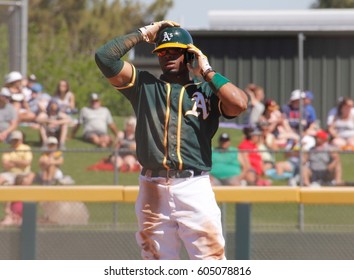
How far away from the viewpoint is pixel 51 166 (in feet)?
40.0

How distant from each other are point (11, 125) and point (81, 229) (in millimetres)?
3568

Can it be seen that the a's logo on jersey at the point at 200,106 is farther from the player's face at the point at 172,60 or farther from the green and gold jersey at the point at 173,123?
the player's face at the point at 172,60

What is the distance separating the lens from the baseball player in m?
6.77

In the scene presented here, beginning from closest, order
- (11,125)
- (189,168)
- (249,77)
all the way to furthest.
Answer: (189,168), (11,125), (249,77)

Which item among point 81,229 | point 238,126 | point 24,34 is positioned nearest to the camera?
point 81,229

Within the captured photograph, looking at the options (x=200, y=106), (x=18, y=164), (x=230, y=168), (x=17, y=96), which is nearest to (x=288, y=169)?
(x=230, y=168)

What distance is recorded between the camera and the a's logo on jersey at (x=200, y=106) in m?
6.79

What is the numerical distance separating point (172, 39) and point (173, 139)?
0.60 metres

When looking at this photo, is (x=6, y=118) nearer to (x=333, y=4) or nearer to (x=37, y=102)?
(x=37, y=102)

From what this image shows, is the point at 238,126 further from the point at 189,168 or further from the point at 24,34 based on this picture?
the point at 189,168

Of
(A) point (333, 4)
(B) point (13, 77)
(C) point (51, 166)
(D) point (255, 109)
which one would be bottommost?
(C) point (51, 166)

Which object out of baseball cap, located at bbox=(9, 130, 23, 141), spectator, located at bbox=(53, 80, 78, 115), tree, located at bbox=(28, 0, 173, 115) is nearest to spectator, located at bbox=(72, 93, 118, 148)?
spectator, located at bbox=(53, 80, 78, 115)

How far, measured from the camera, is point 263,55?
1925 centimetres
